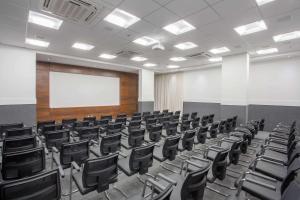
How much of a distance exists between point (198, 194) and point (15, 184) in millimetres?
1806

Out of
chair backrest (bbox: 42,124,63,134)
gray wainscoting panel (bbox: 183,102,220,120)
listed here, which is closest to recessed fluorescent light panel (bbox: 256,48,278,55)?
gray wainscoting panel (bbox: 183,102,220,120)

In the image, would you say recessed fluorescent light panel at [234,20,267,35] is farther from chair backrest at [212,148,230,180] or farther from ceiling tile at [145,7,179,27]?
chair backrest at [212,148,230,180]

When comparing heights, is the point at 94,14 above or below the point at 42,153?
above

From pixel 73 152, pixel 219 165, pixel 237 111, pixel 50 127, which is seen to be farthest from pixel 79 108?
pixel 219 165

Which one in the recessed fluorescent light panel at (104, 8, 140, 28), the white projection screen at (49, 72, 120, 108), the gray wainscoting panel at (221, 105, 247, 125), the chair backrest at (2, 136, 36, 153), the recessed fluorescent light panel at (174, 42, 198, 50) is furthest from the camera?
the white projection screen at (49, 72, 120, 108)

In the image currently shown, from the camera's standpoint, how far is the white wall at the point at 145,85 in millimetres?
10969

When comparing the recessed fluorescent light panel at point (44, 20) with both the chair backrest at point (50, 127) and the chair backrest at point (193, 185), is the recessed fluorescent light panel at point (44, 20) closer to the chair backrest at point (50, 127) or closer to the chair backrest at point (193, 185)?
the chair backrest at point (50, 127)

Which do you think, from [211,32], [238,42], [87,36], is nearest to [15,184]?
[87,36]

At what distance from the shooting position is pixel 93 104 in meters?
10.2

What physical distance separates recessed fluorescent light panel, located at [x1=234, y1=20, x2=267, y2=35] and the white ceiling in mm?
154

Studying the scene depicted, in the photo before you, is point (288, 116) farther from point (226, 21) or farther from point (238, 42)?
point (226, 21)

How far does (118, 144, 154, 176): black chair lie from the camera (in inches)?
94.1

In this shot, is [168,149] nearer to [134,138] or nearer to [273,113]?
[134,138]

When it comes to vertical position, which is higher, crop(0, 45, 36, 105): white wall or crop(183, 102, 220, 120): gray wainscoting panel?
crop(0, 45, 36, 105): white wall
